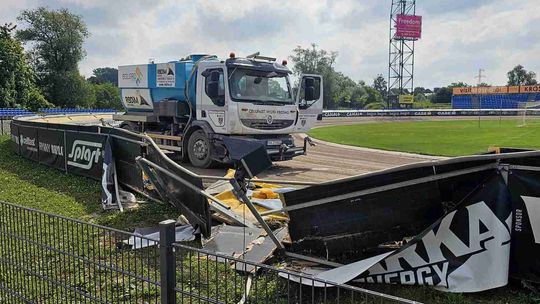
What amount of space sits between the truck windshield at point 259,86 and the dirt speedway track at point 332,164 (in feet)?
7.17

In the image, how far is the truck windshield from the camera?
551 inches

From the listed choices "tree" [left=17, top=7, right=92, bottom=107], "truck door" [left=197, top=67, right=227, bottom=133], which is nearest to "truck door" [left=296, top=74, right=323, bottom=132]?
"truck door" [left=197, top=67, right=227, bottom=133]

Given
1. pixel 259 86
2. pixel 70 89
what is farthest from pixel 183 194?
pixel 70 89

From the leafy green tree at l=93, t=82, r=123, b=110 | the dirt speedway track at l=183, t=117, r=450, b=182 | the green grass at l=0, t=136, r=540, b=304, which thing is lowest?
the dirt speedway track at l=183, t=117, r=450, b=182

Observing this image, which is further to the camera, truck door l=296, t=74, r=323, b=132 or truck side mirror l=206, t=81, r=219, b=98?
truck door l=296, t=74, r=323, b=132

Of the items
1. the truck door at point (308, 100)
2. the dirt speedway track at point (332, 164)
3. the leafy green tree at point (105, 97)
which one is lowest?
the dirt speedway track at point (332, 164)

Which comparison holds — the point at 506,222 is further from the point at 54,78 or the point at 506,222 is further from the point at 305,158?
the point at 54,78

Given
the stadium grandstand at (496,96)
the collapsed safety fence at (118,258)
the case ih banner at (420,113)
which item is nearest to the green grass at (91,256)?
the collapsed safety fence at (118,258)

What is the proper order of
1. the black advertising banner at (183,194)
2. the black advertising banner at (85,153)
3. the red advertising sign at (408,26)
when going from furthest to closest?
1. the red advertising sign at (408,26)
2. the black advertising banner at (85,153)
3. the black advertising banner at (183,194)

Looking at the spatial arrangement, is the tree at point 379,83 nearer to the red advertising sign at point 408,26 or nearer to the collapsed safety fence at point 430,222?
the red advertising sign at point 408,26

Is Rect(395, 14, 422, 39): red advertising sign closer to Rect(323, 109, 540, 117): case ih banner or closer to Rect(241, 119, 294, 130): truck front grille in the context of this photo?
Rect(323, 109, 540, 117): case ih banner

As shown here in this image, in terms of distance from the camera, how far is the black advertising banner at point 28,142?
1410 cm

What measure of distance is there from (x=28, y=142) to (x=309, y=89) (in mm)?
8722

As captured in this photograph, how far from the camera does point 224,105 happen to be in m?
14.0
